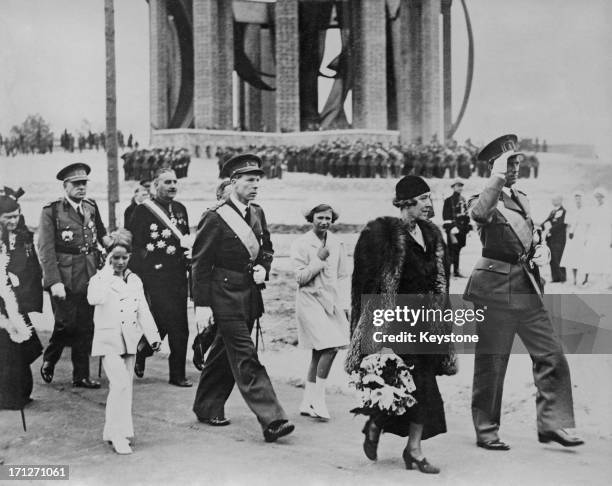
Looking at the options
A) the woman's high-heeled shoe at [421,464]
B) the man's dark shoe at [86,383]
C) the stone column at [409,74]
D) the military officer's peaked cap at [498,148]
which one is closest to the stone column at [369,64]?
the stone column at [409,74]

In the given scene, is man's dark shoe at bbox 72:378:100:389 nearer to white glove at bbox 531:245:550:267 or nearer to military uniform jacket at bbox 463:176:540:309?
military uniform jacket at bbox 463:176:540:309

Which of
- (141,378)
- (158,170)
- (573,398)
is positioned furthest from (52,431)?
(573,398)

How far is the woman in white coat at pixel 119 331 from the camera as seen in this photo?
5375 mm

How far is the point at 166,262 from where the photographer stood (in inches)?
242

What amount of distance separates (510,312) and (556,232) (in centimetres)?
105

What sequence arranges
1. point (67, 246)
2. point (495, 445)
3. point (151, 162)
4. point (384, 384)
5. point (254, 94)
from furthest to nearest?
point (254, 94) < point (151, 162) < point (67, 246) < point (495, 445) < point (384, 384)

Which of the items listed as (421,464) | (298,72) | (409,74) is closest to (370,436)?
(421,464)

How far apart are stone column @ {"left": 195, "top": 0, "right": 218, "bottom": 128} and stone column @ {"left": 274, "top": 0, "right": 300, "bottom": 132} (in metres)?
0.61

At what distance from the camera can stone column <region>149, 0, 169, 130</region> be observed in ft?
22.2

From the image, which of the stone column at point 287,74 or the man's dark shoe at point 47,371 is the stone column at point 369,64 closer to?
the stone column at point 287,74

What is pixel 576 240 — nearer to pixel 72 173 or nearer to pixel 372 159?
pixel 372 159

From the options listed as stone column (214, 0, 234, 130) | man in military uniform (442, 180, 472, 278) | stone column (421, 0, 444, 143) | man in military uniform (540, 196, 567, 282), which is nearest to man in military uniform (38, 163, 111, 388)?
stone column (214, 0, 234, 130)

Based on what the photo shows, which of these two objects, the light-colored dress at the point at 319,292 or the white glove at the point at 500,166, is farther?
the light-colored dress at the point at 319,292

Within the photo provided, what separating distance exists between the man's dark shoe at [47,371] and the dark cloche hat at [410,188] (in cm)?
275
